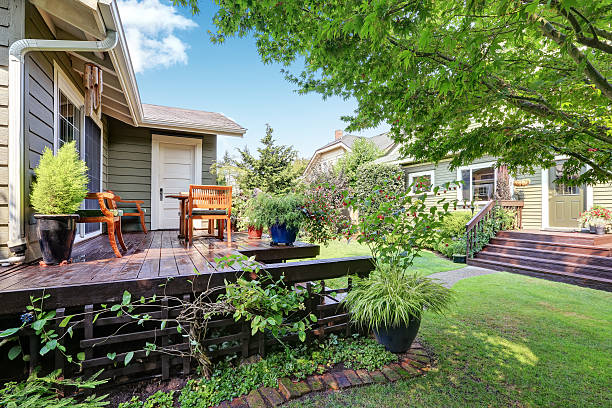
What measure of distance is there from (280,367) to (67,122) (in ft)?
13.4

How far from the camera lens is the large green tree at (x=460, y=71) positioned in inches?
72.5

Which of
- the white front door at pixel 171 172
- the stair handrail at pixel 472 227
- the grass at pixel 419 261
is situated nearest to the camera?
the grass at pixel 419 261

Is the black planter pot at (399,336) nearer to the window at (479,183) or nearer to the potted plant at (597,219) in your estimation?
the potted plant at (597,219)

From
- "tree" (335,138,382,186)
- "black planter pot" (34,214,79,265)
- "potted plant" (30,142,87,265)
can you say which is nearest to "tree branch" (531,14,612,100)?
"potted plant" (30,142,87,265)

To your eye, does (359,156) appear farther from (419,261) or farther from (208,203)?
(208,203)

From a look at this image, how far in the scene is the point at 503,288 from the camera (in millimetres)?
5105

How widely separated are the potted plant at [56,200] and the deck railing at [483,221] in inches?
311

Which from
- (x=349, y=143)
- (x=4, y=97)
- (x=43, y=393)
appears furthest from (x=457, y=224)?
(x=4, y=97)

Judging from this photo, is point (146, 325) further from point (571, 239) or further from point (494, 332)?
point (571, 239)

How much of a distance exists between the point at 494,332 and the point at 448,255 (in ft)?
16.5

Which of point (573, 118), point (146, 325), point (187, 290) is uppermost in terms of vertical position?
point (573, 118)

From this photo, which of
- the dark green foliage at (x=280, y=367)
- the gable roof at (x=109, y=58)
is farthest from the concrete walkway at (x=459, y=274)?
the gable roof at (x=109, y=58)

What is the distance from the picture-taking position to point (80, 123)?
434 centimetres

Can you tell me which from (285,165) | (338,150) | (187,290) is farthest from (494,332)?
(338,150)
